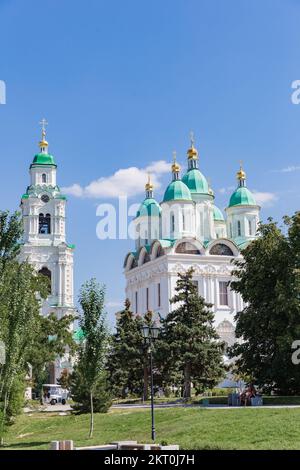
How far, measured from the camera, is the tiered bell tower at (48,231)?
67.4 metres

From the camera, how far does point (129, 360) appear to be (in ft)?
136

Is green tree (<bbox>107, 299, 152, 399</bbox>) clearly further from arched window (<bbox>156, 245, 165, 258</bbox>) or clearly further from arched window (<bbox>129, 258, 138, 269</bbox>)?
arched window (<bbox>129, 258, 138, 269</bbox>)

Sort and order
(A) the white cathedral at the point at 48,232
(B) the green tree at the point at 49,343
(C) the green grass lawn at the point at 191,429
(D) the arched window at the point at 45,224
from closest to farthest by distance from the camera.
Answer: (C) the green grass lawn at the point at 191,429 < (B) the green tree at the point at 49,343 < (A) the white cathedral at the point at 48,232 < (D) the arched window at the point at 45,224

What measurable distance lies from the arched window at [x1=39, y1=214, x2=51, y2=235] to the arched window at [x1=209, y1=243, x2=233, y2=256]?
16.8 m

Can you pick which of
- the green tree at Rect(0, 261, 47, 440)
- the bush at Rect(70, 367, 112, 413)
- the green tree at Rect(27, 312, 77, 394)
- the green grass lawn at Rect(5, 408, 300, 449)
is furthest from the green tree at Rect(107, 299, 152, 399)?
the green tree at Rect(0, 261, 47, 440)

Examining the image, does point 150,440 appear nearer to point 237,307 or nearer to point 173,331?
point 173,331

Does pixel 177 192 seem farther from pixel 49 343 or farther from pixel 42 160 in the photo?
pixel 49 343

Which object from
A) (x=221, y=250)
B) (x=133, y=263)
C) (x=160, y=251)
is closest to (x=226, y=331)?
(x=221, y=250)

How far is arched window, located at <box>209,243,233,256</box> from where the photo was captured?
63222 mm

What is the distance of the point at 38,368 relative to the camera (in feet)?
136

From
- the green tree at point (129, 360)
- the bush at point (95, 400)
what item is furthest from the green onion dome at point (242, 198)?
the bush at point (95, 400)

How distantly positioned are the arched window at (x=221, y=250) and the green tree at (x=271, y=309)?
2756 centimetres

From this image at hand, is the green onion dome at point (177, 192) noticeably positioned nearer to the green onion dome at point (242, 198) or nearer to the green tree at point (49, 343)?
the green onion dome at point (242, 198)
